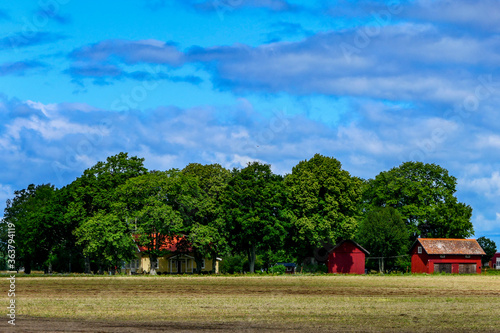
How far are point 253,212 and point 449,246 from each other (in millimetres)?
37171

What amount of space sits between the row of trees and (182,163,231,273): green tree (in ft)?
0.46

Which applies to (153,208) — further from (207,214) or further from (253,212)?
(253,212)

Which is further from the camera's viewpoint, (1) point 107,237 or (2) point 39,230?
(2) point 39,230

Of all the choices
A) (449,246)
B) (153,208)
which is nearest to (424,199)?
(449,246)

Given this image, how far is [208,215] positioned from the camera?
295 ft

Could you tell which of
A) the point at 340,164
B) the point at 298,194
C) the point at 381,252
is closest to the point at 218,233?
the point at 298,194

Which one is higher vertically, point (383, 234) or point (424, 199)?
point (424, 199)

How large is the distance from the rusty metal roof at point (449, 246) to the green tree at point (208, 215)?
34590 millimetres

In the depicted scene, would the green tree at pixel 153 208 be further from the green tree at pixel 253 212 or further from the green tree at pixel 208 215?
the green tree at pixel 253 212

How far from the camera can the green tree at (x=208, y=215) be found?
8538 centimetres

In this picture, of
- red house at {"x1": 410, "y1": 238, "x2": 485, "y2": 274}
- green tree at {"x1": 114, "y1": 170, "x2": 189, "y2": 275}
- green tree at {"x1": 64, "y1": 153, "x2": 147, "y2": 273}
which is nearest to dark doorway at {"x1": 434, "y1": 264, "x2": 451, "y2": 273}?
red house at {"x1": 410, "y1": 238, "x2": 485, "y2": 274}

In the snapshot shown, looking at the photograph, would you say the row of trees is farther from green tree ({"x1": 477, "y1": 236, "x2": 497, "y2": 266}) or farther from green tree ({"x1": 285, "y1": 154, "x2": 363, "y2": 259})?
green tree ({"x1": 477, "y1": 236, "x2": 497, "y2": 266})

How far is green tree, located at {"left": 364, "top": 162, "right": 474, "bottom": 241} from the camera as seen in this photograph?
109 meters

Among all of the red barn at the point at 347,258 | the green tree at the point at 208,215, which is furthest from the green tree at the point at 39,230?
the red barn at the point at 347,258
